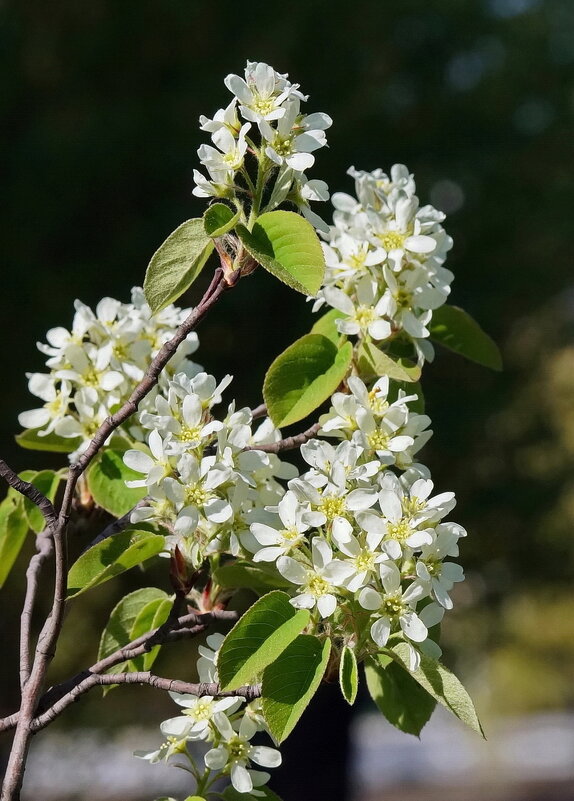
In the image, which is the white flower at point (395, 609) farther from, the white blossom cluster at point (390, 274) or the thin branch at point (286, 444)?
the white blossom cluster at point (390, 274)

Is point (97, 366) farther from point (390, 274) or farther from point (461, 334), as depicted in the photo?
point (461, 334)

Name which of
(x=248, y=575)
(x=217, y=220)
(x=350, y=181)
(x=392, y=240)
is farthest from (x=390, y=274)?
(x=350, y=181)

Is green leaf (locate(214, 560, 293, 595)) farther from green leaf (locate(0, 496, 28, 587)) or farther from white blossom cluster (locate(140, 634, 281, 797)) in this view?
green leaf (locate(0, 496, 28, 587))

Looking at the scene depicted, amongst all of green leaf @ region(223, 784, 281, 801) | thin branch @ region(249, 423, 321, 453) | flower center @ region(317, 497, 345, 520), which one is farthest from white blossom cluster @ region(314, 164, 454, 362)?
green leaf @ region(223, 784, 281, 801)

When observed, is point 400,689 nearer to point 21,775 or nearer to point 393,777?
point 21,775

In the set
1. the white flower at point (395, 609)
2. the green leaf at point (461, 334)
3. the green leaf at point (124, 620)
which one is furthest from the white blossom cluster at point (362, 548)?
the green leaf at point (461, 334)

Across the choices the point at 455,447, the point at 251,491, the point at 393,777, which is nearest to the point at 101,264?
the point at 455,447
